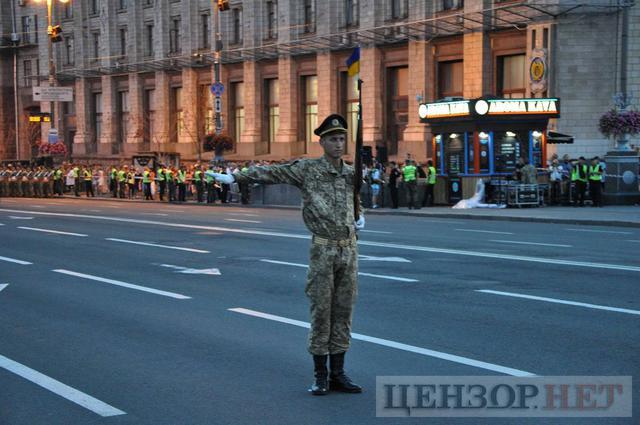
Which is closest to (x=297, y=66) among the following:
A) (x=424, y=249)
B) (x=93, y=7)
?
(x=93, y=7)

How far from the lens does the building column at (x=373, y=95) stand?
52656 mm

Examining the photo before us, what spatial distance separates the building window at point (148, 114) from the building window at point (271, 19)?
13620 millimetres

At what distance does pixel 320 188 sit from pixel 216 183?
20.7ft

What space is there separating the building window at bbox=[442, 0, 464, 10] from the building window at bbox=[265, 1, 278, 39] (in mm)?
13544

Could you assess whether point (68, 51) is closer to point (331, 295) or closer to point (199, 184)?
point (199, 184)

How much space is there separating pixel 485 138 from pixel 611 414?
2715 centimetres

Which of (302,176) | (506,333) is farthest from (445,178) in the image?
(302,176)

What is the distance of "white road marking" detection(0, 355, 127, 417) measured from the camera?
23.1 feet

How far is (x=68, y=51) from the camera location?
255 ft

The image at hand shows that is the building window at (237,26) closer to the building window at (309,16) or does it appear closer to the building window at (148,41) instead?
the building window at (309,16)

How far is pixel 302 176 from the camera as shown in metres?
7.62

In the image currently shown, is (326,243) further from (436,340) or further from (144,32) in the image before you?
(144,32)

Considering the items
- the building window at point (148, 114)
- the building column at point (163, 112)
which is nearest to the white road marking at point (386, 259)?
the building column at point (163, 112)

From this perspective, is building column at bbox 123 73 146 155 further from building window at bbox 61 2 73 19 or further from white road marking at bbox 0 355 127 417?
white road marking at bbox 0 355 127 417
